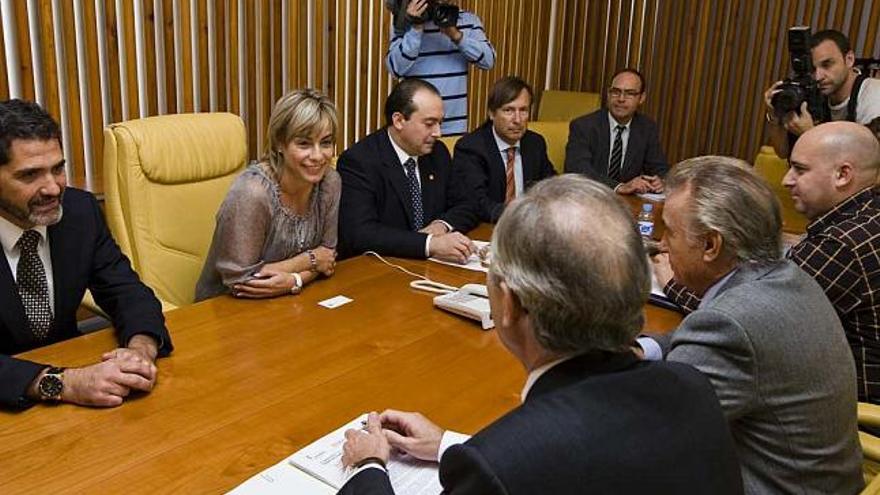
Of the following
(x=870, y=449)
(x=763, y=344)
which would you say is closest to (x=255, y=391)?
(x=763, y=344)

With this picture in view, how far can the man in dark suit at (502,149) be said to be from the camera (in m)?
3.45

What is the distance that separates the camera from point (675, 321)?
2059 mm

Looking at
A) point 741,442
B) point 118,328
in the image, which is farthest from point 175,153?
point 741,442

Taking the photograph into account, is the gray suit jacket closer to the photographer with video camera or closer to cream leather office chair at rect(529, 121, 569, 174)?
the photographer with video camera

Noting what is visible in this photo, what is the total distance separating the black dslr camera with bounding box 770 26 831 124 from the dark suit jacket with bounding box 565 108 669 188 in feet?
2.82

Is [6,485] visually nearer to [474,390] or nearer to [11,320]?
[11,320]

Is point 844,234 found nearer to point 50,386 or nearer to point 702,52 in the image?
point 50,386

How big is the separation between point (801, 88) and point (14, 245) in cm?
324

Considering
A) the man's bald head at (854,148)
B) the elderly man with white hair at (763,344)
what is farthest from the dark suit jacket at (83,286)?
the man's bald head at (854,148)

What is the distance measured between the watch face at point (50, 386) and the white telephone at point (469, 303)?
0.95m

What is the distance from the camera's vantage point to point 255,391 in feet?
5.01

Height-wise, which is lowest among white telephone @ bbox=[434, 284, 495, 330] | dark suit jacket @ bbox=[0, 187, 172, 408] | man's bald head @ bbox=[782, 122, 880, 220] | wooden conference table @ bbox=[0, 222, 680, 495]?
wooden conference table @ bbox=[0, 222, 680, 495]

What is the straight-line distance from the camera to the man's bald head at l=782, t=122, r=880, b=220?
220 cm

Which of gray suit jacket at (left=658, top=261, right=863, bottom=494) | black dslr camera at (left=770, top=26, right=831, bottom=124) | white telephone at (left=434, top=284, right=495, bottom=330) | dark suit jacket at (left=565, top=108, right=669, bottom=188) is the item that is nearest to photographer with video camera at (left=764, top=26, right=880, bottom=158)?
black dslr camera at (left=770, top=26, right=831, bottom=124)
